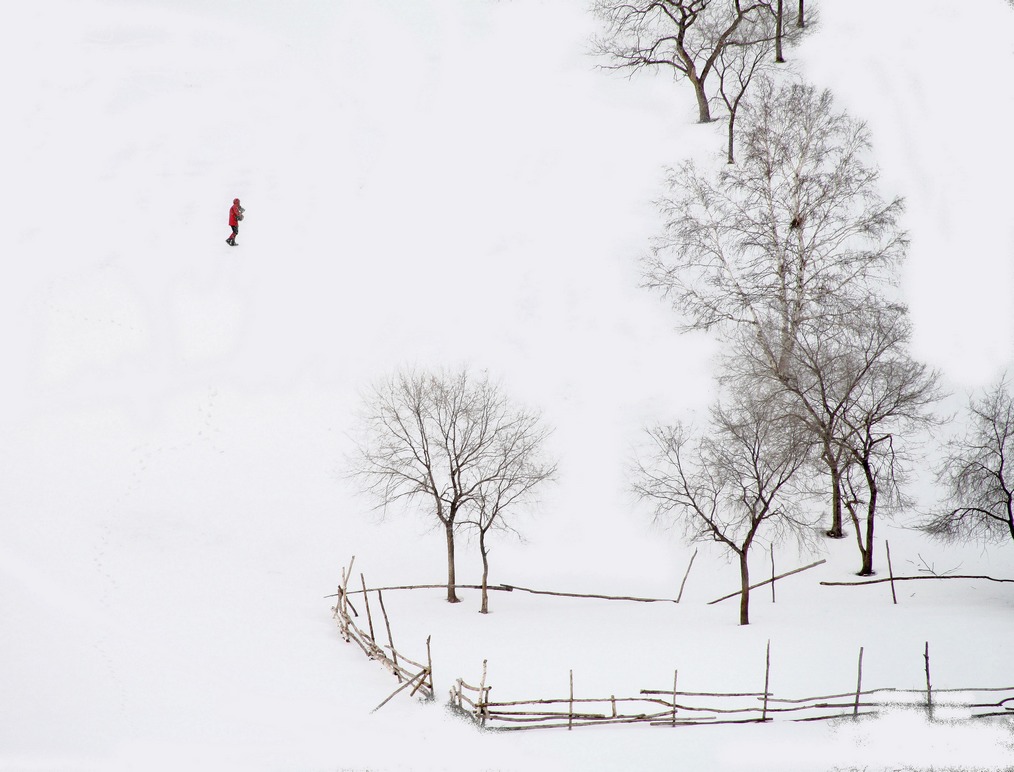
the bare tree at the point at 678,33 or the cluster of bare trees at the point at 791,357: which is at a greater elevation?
the bare tree at the point at 678,33

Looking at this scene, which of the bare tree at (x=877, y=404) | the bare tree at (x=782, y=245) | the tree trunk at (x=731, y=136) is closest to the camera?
the bare tree at (x=877, y=404)

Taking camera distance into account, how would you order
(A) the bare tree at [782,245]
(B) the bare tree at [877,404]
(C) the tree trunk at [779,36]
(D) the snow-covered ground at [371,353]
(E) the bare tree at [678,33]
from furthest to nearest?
(C) the tree trunk at [779,36] → (E) the bare tree at [678,33] → (A) the bare tree at [782,245] → (B) the bare tree at [877,404] → (D) the snow-covered ground at [371,353]

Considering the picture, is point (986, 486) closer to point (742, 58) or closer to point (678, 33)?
point (742, 58)

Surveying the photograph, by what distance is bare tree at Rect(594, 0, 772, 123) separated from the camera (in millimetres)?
35125

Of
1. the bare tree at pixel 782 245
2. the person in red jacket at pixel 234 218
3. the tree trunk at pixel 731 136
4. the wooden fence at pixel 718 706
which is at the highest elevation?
the tree trunk at pixel 731 136

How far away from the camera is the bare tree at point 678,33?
115 feet

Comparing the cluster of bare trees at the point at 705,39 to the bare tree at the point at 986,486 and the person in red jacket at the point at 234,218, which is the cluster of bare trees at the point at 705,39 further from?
the person in red jacket at the point at 234,218

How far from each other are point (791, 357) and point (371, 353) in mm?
12547

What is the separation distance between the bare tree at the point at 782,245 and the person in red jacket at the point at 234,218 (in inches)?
548

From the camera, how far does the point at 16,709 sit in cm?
1698

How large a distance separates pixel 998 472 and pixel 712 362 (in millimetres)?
8951

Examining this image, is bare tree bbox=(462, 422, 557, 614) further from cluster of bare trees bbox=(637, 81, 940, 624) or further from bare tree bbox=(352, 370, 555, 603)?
cluster of bare trees bbox=(637, 81, 940, 624)

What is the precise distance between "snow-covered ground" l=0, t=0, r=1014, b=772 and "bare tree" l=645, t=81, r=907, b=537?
1534 mm

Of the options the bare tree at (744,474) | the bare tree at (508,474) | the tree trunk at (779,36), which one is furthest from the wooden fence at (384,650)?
the tree trunk at (779,36)
